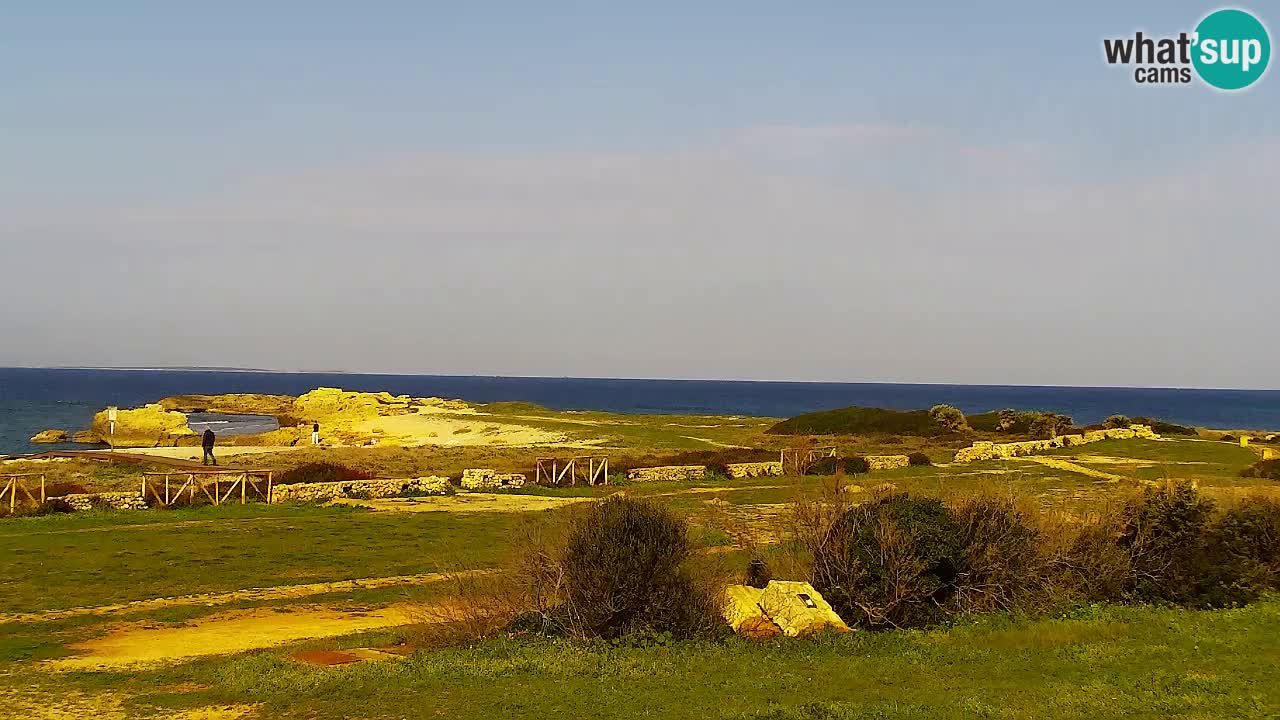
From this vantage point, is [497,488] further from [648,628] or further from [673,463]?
[648,628]

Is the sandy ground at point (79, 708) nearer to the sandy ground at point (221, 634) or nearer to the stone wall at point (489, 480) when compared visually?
the sandy ground at point (221, 634)

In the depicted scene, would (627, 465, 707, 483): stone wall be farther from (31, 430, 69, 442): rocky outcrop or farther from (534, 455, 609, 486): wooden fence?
(31, 430, 69, 442): rocky outcrop

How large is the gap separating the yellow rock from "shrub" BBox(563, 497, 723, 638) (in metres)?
0.81

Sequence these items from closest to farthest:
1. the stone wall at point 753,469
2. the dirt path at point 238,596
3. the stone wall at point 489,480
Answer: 1. the dirt path at point 238,596
2. the stone wall at point 489,480
3. the stone wall at point 753,469

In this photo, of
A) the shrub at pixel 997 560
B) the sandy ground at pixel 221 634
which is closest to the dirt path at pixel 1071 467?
the shrub at pixel 997 560

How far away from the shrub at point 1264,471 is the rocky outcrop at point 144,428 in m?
83.0

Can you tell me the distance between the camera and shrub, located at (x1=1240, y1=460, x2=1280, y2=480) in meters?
36.2

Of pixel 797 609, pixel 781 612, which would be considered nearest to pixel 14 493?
pixel 781 612

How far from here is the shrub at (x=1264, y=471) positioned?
3623 centimetres

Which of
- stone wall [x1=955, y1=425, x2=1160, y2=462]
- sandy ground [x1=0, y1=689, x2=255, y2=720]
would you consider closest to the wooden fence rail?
sandy ground [x1=0, y1=689, x2=255, y2=720]

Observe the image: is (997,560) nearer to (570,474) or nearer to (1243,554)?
(1243,554)

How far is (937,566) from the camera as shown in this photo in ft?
51.4

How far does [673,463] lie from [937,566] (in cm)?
3166

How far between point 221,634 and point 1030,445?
1784 inches
